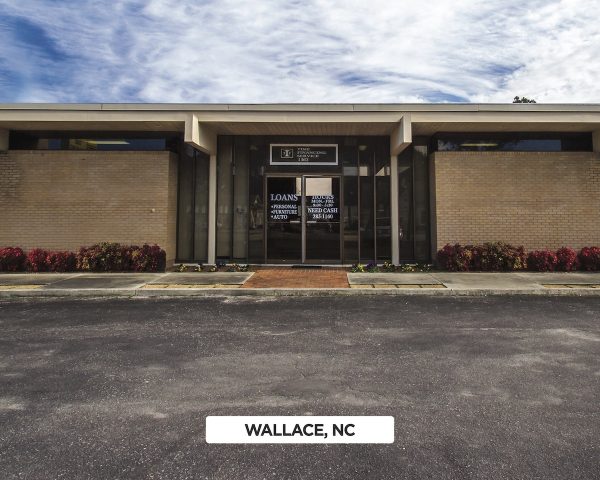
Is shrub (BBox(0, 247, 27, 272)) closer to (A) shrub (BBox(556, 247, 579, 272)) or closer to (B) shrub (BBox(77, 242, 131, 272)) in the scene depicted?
(B) shrub (BBox(77, 242, 131, 272))

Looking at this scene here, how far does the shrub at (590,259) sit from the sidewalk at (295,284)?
0.67 meters

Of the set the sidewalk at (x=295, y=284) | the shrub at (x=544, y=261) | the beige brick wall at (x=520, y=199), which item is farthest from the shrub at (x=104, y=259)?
the shrub at (x=544, y=261)

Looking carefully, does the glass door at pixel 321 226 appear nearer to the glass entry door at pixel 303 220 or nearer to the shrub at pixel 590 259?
the glass entry door at pixel 303 220

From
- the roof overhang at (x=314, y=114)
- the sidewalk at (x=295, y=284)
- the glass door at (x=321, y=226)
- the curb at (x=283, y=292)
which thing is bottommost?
the curb at (x=283, y=292)

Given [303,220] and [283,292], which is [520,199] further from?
[283,292]

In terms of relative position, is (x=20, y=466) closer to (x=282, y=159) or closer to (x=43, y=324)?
(x=43, y=324)

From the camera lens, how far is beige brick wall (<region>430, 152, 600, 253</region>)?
37.6 feet

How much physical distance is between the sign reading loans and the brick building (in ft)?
0.11

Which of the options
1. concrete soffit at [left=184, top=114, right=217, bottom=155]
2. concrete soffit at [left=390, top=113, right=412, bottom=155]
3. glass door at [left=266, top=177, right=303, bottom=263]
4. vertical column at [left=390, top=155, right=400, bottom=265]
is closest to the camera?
concrete soffit at [left=390, top=113, right=412, bottom=155]

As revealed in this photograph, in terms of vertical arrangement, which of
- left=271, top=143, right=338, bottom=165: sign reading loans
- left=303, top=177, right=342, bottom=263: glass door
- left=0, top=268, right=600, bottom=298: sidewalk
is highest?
left=271, top=143, right=338, bottom=165: sign reading loans

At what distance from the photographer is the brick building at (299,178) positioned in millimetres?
10789

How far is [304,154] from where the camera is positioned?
41.3 feet

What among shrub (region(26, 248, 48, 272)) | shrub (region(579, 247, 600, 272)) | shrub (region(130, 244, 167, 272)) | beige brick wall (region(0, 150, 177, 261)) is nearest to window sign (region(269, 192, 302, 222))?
beige brick wall (region(0, 150, 177, 261))

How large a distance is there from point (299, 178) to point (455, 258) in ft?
17.7
